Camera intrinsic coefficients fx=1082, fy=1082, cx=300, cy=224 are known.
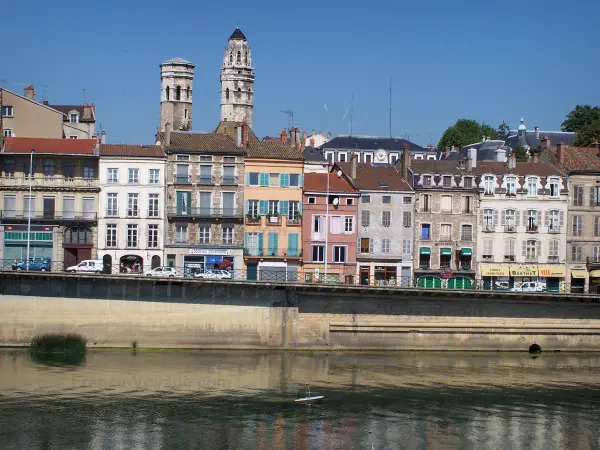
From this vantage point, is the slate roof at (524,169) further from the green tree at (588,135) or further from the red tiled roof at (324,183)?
the green tree at (588,135)

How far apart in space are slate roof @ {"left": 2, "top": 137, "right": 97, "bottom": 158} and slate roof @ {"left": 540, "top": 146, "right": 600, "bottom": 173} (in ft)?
117

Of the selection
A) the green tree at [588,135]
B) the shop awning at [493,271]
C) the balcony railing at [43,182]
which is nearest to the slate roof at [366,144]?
the green tree at [588,135]

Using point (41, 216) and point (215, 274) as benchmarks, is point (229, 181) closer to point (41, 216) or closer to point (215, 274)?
point (215, 274)

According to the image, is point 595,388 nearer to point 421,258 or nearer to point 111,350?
point 421,258

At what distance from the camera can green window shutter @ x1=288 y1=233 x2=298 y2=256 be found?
77.0m

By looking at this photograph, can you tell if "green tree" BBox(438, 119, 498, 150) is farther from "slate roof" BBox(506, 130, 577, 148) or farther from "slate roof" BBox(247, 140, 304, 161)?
"slate roof" BBox(247, 140, 304, 161)

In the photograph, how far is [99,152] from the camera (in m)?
75.6

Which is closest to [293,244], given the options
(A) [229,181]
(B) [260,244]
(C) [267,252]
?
(C) [267,252]

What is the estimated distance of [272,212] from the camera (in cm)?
→ 7694

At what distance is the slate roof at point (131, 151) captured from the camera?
249 feet

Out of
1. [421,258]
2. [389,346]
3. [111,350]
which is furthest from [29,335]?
[421,258]

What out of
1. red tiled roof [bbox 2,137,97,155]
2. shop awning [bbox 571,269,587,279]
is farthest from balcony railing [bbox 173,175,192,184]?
shop awning [bbox 571,269,587,279]

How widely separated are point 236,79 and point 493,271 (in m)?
65.3

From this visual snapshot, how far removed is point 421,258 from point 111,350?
82.1 ft
